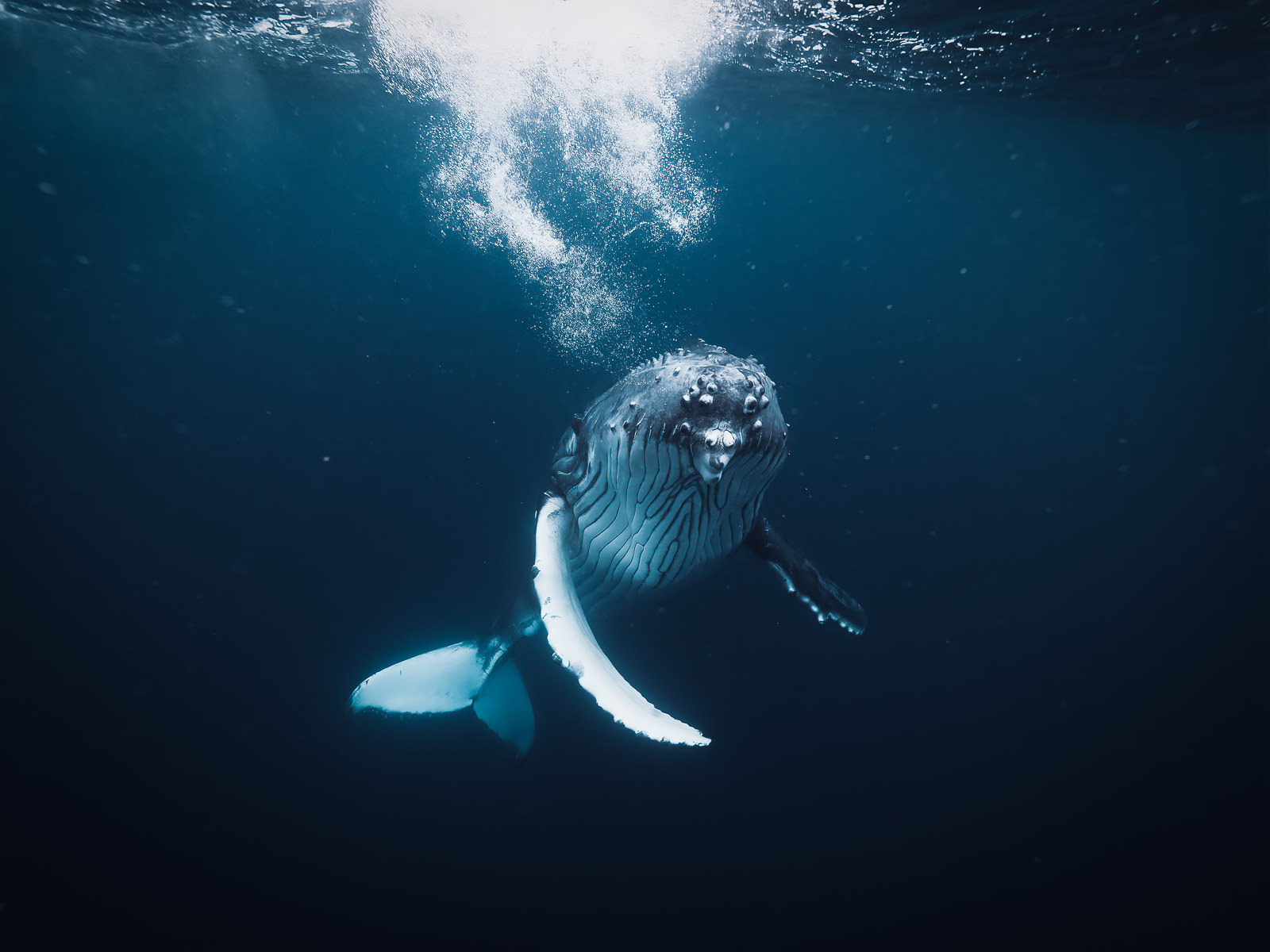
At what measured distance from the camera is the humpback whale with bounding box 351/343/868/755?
10.4ft

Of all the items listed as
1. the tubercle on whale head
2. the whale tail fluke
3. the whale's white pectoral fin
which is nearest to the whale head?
the tubercle on whale head

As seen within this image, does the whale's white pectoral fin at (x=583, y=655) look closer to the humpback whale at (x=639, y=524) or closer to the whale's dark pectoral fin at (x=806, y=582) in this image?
the humpback whale at (x=639, y=524)

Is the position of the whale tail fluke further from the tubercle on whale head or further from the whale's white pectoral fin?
the tubercle on whale head

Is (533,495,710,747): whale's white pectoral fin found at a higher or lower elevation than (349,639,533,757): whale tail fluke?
higher

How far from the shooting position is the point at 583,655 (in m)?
3.06

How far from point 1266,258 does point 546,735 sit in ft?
236

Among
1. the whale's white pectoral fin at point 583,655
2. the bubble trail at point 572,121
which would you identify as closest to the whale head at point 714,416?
the whale's white pectoral fin at point 583,655

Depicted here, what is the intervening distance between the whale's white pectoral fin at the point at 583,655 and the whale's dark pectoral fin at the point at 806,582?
2123 mm

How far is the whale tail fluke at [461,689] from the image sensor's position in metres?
5.63

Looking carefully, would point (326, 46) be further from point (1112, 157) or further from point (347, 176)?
point (1112, 157)

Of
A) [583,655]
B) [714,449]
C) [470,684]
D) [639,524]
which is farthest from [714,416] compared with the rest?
[470,684]

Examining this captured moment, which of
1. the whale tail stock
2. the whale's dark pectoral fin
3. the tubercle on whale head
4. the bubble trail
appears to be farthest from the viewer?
the bubble trail

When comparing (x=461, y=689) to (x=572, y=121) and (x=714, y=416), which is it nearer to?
(x=714, y=416)

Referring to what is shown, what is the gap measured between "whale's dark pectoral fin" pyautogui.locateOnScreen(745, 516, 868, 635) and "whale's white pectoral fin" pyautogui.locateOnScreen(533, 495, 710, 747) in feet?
6.97
